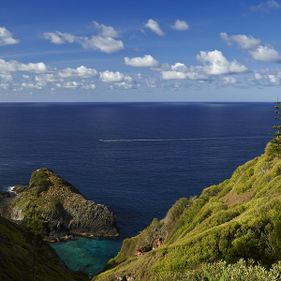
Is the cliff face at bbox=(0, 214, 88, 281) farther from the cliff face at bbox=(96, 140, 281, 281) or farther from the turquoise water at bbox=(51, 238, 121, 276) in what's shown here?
the turquoise water at bbox=(51, 238, 121, 276)

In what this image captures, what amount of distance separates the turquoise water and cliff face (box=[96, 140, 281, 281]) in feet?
42.0

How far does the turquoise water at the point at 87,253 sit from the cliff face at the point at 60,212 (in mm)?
4398

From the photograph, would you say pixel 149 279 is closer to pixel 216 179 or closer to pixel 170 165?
pixel 216 179

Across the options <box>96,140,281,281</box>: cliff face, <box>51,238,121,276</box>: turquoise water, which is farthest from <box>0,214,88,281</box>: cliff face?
<box>51,238,121,276</box>: turquoise water

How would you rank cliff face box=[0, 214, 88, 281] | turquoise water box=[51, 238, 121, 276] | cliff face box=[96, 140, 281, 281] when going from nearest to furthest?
cliff face box=[96, 140, 281, 281], cliff face box=[0, 214, 88, 281], turquoise water box=[51, 238, 121, 276]

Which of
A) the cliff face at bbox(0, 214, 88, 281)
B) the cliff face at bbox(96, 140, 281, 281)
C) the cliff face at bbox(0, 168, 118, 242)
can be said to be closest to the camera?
the cliff face at bbox(96, 140, 281, 281)

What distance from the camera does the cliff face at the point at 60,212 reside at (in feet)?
382

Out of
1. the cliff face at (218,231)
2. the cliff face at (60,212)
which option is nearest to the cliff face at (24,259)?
the cliff face at (218,231)

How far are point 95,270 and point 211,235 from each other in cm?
4515

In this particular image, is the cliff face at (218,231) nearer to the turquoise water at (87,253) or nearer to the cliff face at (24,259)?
the cliff face at (24,259)

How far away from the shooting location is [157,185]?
15700 centimetres

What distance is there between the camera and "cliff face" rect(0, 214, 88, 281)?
180 feet

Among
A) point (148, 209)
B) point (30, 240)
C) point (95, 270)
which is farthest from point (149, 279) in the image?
point (148, 209)

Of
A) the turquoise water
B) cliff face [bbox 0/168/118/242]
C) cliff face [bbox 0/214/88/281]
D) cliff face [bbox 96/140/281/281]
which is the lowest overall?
the turquoise water
